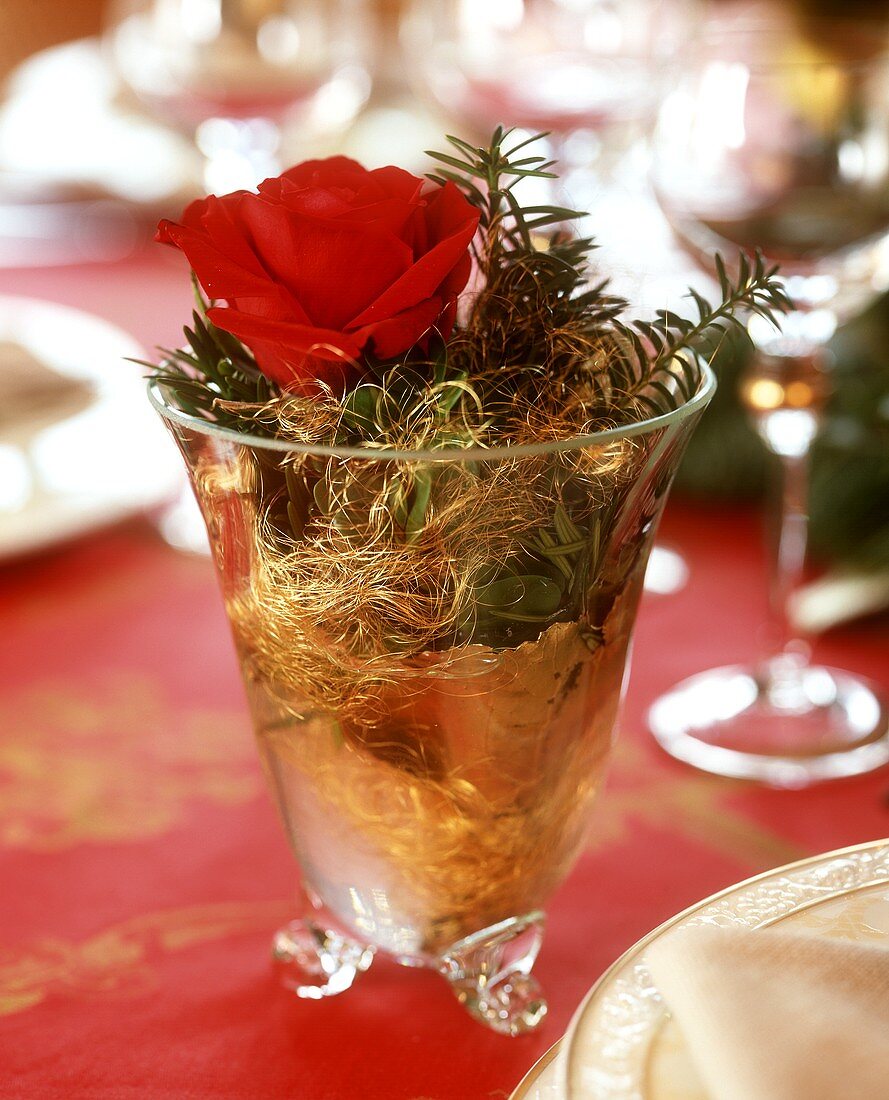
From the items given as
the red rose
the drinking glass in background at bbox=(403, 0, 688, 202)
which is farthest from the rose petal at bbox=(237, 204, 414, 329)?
the drinking glass in background at bbox=(403, 0, 688, 202)

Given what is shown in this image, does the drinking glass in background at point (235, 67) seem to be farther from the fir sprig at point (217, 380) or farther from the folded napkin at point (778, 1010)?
the folded napkin at point (778, 1010)

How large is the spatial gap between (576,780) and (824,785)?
187mm

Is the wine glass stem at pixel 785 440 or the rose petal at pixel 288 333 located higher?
the rose petal at pixel 288 333

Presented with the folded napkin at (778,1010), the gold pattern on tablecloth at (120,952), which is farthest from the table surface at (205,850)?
the folded napkin at (778,1010)

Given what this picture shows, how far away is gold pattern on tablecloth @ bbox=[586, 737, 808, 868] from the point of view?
0.48 m

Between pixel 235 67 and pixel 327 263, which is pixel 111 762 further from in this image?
pixel 235 67

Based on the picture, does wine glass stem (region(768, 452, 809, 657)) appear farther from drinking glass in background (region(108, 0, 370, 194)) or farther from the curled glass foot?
drinking glass in background (region(108, 0, 370, 194))

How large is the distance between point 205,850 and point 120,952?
7 centimetres

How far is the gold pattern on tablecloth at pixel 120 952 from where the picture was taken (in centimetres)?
40

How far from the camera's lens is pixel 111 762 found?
54 centimetres

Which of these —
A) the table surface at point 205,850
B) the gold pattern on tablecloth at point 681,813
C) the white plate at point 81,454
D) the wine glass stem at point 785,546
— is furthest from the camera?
the white plate at point 81,454

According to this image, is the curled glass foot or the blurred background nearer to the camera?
the curled glass foot

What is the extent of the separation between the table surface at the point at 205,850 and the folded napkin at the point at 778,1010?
0.38 feet

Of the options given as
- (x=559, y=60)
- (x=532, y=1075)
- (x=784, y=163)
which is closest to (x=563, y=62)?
(x=559, y=60)
